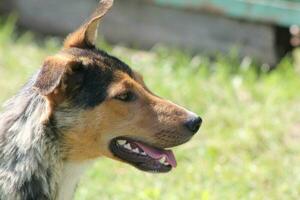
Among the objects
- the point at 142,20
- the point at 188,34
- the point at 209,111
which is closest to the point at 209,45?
the point at 188,34

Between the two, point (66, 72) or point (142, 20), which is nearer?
point (66, 72)

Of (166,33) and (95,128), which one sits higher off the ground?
(95,128)

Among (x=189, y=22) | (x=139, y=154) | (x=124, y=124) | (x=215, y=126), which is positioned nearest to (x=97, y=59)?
(x=124, y=124)

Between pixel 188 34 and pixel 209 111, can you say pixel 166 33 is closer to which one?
pixel 188 34

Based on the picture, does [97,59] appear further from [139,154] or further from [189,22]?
[189,22]

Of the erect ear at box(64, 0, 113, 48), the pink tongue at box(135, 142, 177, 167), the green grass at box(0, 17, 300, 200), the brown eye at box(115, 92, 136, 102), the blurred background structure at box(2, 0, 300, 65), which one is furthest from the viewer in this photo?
the blurred background structure at box(2, 0, 300, 65)

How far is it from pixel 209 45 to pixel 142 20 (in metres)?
0.86

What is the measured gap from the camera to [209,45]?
9.34 metres

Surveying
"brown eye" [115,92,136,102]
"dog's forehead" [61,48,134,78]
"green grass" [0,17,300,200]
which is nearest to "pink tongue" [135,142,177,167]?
"brown eye" [115,92,136,102]

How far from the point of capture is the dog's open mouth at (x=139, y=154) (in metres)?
5.11

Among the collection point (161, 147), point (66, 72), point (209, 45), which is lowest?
point (209, 45)

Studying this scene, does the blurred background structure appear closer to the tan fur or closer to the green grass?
the green grass

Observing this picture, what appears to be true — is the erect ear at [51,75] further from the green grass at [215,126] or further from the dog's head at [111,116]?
the green grass at [215,126]

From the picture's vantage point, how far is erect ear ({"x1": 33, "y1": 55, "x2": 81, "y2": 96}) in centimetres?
462
